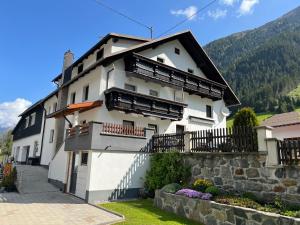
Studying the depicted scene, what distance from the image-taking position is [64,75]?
2566cm

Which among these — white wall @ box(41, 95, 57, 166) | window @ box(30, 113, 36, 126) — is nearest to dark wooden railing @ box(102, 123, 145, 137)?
white wall @ box(41, 95, 57, 166)

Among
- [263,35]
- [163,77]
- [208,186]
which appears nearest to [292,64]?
[263,35]

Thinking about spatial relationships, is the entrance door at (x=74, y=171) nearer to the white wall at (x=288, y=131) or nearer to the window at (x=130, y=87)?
the window at (x=130, y=87)

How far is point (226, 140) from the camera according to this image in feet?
40.9

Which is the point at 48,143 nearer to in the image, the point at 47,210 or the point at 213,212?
the point at 47,210

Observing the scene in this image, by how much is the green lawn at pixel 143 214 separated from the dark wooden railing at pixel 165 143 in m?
3.57

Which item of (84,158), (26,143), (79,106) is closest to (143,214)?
(84,158)

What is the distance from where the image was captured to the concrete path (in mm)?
9831

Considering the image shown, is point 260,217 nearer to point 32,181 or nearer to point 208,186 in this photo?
point 208,186

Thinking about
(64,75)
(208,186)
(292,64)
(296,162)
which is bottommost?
(208,186)

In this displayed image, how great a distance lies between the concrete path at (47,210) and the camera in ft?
32.3

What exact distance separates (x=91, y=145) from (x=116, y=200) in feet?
11.0

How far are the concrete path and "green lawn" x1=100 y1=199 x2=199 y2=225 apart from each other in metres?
0.57

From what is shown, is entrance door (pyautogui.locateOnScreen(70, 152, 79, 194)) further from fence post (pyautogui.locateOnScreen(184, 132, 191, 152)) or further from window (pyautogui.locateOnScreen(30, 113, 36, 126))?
window (pyautogui.locateOnScreen(30, 113, 36, 126))
